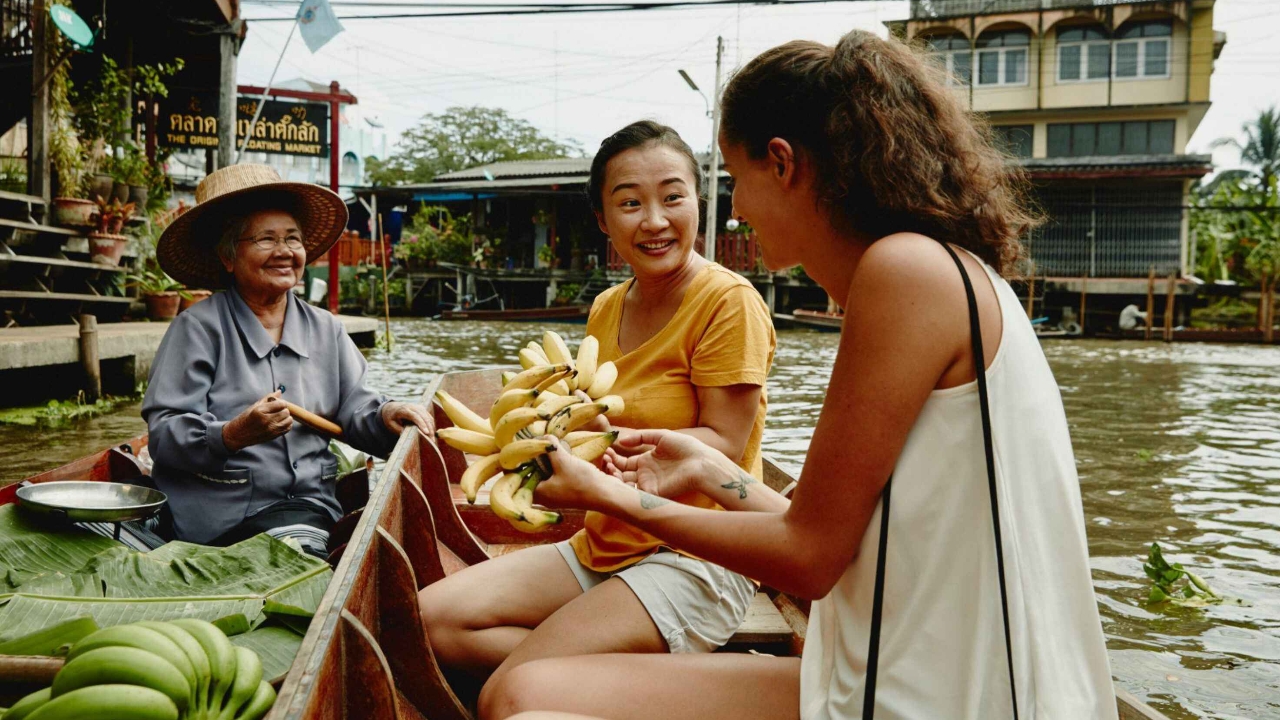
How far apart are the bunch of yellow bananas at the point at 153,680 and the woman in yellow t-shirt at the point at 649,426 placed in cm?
60

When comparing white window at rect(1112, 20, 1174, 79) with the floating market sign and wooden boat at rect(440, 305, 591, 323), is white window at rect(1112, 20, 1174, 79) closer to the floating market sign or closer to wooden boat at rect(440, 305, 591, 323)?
wooden boat at rect(440, 305, 591, 323)

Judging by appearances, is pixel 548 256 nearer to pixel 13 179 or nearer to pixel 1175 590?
pixel 13 179

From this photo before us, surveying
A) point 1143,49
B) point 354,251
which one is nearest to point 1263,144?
point 1143,49

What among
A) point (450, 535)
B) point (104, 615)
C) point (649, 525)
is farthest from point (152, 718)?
point (450, 535)

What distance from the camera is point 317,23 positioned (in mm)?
12641

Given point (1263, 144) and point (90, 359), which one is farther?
point (1263, 144)

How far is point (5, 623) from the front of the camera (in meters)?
2.09

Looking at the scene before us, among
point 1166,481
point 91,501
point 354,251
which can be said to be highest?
point 354,251

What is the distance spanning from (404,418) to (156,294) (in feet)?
31.3

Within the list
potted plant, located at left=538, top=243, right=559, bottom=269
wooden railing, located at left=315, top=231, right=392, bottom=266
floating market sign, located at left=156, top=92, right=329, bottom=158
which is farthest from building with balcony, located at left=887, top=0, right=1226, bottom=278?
wooden railing, located at left=315, top=231, right=392, bottom=266

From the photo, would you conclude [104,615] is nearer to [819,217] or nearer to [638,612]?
[638,612]

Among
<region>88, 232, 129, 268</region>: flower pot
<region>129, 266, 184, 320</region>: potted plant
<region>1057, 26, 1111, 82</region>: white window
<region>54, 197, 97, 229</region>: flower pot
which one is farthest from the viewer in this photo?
<region>1057, 26, 1111, 82</region>: white window

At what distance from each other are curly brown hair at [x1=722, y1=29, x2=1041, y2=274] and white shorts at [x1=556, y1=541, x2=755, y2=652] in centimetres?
104

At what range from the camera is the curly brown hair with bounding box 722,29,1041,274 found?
1.43 meters
